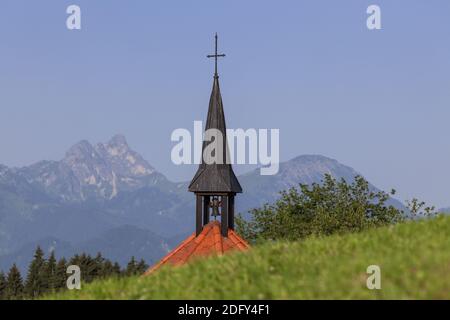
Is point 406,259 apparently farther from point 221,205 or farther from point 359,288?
point 221,205

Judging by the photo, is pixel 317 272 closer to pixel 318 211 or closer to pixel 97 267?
pixel 318 211

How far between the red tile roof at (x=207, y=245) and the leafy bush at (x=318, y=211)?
29812 mm

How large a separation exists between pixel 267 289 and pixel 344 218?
158ft

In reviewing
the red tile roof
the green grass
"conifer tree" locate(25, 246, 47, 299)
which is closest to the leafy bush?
the red tile roof

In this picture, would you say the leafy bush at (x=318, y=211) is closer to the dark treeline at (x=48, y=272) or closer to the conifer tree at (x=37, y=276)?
the dark treeline at (x=48, y=272)

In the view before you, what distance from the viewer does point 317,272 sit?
11.0 m

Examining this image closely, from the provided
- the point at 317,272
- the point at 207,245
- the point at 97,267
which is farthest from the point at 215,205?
the point at 97,267

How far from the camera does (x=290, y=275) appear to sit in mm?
11133

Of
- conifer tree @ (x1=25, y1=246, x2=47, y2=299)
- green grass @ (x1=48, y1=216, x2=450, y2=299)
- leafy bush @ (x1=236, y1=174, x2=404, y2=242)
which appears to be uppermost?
green grass @ (x1=48, y1=216, x2=450, y2=299)

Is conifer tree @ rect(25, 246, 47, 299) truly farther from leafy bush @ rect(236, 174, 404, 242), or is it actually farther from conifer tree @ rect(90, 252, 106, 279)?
leafy bush @ rect(236, 174, 404, 242)

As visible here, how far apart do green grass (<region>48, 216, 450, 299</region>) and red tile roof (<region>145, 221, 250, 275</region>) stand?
1338 cm

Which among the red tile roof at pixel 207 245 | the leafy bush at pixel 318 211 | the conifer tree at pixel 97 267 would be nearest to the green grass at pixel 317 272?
the red tile roof at pixel 207 245

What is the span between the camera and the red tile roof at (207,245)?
26809mm

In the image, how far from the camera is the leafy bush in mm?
58406
